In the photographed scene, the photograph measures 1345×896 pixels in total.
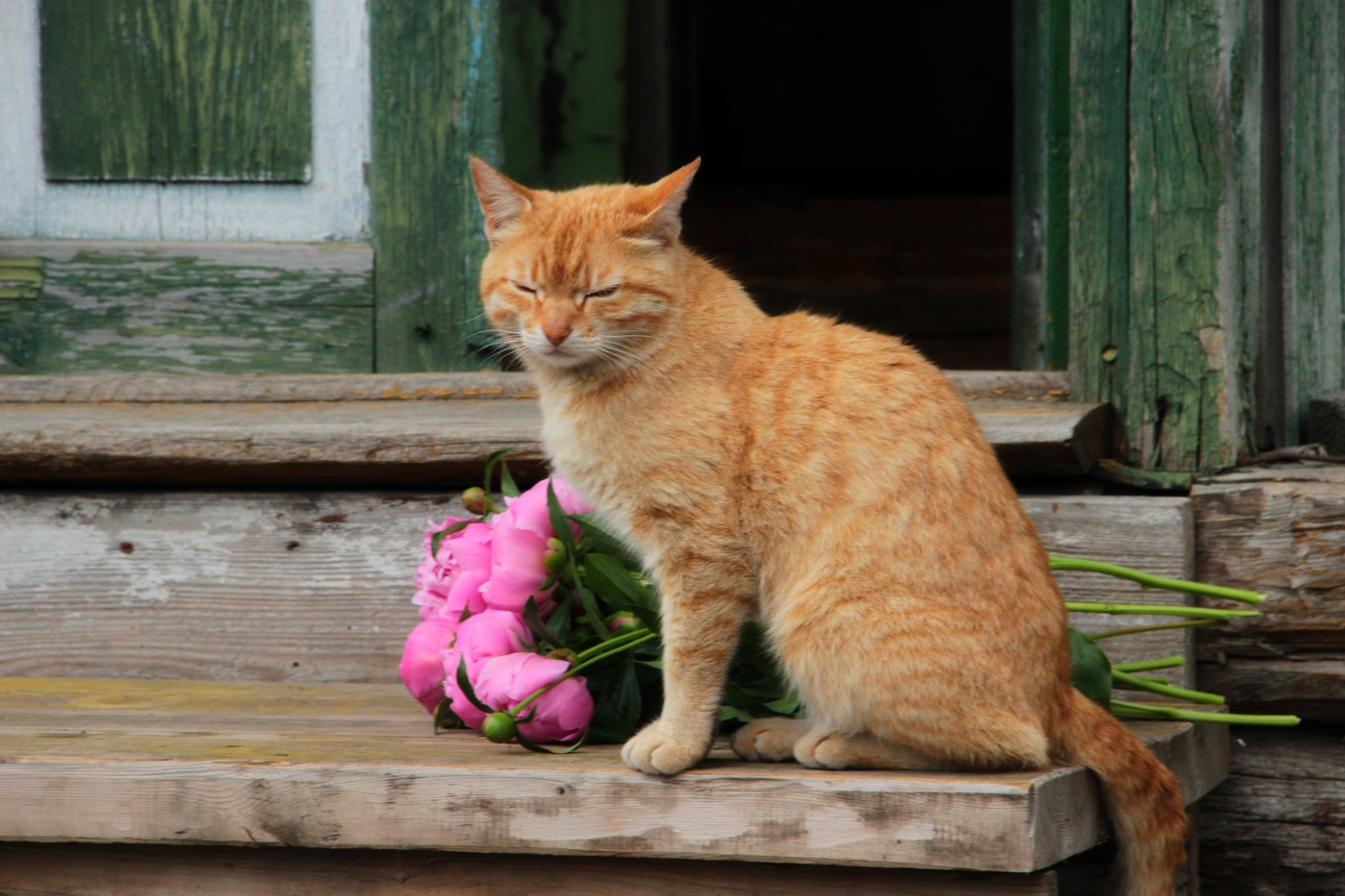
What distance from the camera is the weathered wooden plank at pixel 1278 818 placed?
2293 millimetres

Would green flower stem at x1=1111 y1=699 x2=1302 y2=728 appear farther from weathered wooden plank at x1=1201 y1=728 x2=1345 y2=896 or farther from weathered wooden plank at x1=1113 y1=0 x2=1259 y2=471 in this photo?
weathered wooden plank at x1=1113 y1=0 x2=1259 y2=471

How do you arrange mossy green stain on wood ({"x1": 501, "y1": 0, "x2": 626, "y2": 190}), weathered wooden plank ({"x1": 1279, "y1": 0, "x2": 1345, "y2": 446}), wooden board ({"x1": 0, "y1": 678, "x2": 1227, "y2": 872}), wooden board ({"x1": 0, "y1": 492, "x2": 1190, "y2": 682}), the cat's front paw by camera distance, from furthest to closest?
mossy green stain on wood ({"x1": 501, "y1": 0, "x2": 626, "y2": 190}) < weathered wooden plank ({"x1": 1279, "y1": 0, "x2": 1345, "y2": 446}) < wooden board ({"x1": 0, "y1": 492, "x2": 1190, "y2": 682}) < the cat's front paw < wooden board ({"x1": 0, "y1": 678, "x2": 1227, "y2": 872})

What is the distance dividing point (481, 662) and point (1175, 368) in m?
1.39

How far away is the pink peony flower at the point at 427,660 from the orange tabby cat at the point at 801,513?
1.12ft

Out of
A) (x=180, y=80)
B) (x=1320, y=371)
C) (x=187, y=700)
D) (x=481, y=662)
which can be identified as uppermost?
(x=180, y=80)

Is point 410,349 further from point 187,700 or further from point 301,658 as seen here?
point 187,700

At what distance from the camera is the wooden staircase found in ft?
5.01

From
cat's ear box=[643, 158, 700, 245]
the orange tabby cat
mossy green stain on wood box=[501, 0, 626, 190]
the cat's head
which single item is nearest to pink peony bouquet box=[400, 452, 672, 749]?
the orange tabby cat

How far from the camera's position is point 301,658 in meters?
2.45

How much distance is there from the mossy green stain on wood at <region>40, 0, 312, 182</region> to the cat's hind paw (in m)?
1.69

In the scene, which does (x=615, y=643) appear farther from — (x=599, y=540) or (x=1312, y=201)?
(x=1312, y=201)

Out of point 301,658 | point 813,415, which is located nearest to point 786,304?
point 301,658

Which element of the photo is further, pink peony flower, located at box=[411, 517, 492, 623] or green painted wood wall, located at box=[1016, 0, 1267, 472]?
green painted wood wall, located at box=[1016, 0, 1267, 472]

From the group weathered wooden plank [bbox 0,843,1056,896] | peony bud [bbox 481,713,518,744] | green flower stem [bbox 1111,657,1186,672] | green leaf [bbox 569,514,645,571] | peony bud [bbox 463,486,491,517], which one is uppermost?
peony bud [bbox 463,486,491,517]
